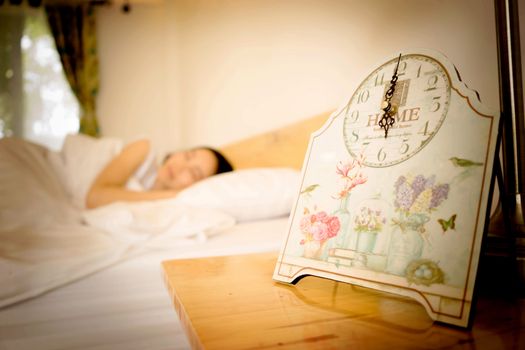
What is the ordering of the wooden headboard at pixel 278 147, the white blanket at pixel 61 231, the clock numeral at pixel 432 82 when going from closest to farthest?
the clock numeral at pixel 432 82 → the white blanket at pixel 61 231 → the wooden headboard at pixel 278 147

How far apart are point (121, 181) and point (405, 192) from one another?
1.51 metres

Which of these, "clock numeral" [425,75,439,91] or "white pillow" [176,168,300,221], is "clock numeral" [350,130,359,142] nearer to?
"clock numeral" [425,75,439,91]

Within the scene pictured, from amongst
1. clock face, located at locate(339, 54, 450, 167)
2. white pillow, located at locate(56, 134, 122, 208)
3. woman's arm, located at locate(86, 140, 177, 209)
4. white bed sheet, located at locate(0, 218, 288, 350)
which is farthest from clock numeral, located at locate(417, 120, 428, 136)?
white pillow, located at locate(56, 134, 122, 208)

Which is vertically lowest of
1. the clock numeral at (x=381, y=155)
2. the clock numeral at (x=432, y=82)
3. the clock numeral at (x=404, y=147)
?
the clock numeral at (x=381, y=155)

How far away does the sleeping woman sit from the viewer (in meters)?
1.73

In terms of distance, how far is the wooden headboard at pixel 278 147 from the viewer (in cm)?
147

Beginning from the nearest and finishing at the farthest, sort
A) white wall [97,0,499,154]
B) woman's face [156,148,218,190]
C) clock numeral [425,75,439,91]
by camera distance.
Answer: clock numeral [425,75,439,91]
white wall [97,0,499,154]
woman's face [156,148,218,190]

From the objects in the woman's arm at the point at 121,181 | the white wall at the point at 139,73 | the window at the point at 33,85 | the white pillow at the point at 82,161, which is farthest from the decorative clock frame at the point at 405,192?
the window at the point at 33,85

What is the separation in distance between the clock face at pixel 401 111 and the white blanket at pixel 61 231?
0.70 m

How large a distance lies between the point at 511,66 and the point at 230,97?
197 cm

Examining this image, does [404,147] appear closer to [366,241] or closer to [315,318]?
[366,241]

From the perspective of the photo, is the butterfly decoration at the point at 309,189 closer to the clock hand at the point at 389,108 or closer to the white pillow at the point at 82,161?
the clock hand at the point at 389,108

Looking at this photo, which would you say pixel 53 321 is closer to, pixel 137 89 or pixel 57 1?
Answer: pixel 137 89

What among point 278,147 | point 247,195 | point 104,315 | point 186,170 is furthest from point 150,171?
point 104,315
